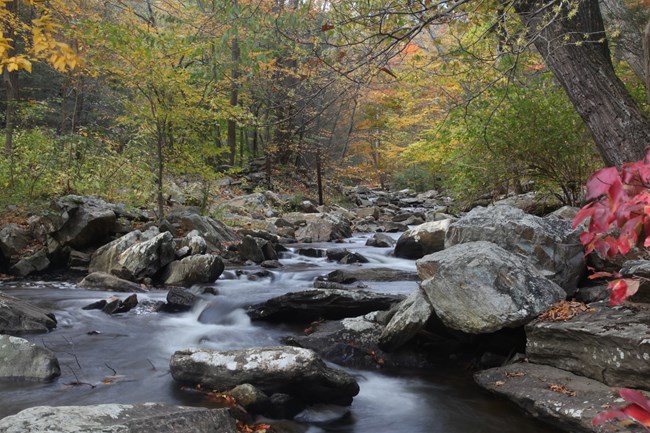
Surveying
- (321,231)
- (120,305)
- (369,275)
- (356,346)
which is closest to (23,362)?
(120,305)

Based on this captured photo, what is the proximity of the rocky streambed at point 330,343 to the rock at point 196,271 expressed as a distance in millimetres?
22

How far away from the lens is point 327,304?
6371mm

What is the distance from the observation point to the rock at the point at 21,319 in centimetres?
576

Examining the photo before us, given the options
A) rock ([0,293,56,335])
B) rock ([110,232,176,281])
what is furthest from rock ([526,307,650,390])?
rock ([110,232,176,281])

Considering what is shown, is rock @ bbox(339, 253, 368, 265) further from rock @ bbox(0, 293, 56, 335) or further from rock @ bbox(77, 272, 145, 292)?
rock @ bbox(0, 293, 56, 335)

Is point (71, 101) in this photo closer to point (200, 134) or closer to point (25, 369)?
point (200, 134)

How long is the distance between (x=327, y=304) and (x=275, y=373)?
2165 mm

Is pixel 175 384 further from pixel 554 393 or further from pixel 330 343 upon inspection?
pixel 554 393

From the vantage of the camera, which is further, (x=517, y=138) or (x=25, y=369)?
(x=517, y=138)

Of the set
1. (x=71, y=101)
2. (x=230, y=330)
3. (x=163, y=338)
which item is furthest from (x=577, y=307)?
(x=71, y=101)

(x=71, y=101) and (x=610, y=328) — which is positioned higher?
(x=71, y=101)

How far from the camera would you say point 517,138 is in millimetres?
9594

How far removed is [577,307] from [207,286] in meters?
5.30

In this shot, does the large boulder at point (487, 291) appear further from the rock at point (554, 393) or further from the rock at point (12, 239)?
the rock at point (12, 239)
